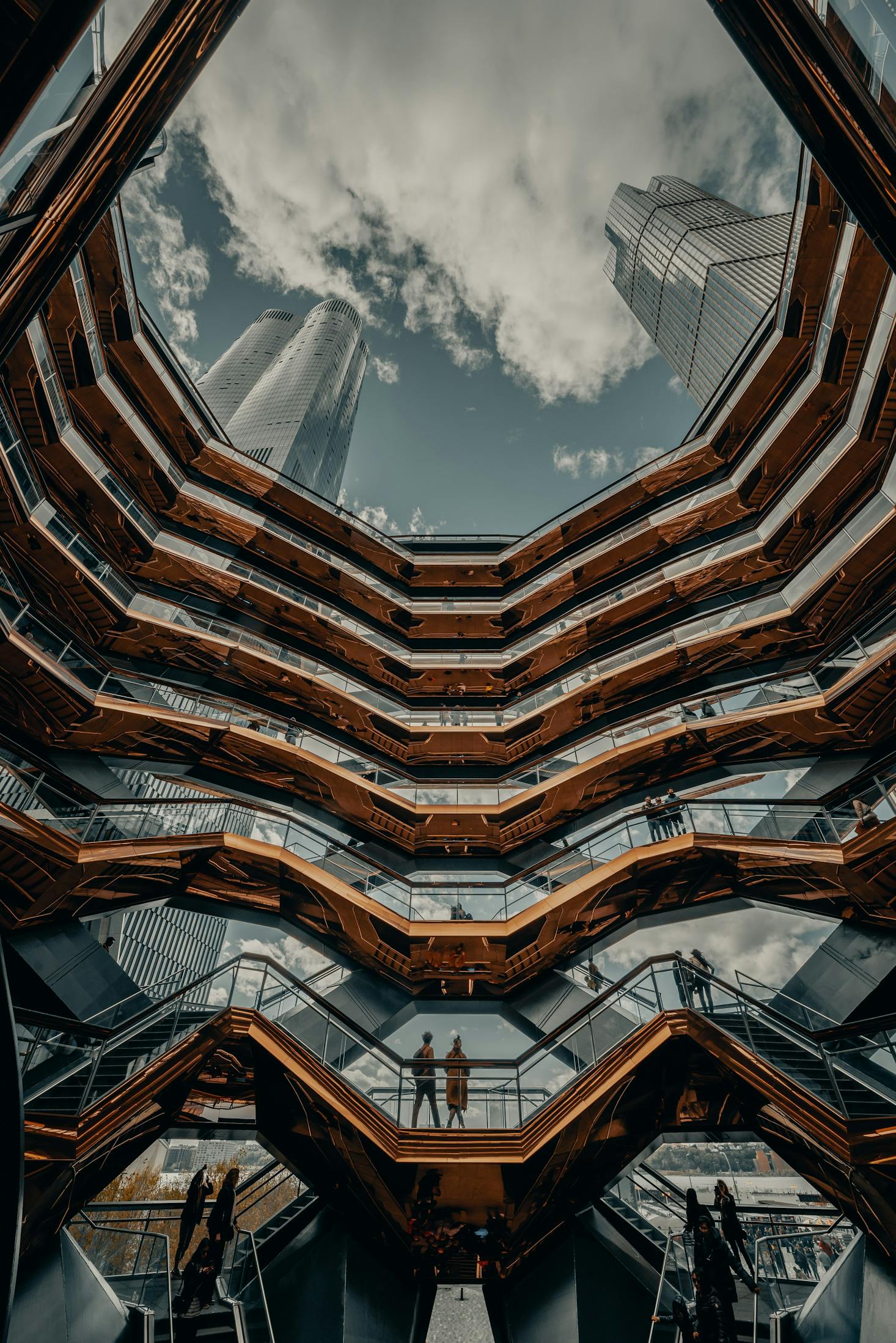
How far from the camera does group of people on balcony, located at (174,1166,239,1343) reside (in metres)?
6.87

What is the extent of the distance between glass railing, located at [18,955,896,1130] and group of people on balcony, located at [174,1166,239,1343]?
185 cm

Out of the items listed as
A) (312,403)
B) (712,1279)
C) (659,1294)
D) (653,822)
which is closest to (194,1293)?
(659,1294)

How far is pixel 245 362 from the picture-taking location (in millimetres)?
136750

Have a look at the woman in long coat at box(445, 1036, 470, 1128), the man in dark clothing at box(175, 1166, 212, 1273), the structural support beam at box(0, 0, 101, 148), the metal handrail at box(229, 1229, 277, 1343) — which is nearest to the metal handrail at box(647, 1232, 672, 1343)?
the woman in long coat at box(445, 1036, 470, 1128)

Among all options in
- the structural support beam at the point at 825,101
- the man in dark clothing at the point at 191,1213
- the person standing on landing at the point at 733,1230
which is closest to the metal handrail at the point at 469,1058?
the man in dark clothing at the point at 191,1213

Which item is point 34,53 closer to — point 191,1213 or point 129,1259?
point 191,1213

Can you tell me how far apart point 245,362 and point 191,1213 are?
15533 cm

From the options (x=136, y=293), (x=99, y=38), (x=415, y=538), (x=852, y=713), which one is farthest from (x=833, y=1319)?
(x=415, y=538)

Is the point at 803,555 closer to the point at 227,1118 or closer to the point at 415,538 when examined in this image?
the point at 227,1118

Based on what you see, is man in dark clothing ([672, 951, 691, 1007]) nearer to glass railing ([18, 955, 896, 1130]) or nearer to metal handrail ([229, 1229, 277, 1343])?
glass railing ([18, 955, 896, 1130])

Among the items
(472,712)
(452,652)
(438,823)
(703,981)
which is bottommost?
(703,981)

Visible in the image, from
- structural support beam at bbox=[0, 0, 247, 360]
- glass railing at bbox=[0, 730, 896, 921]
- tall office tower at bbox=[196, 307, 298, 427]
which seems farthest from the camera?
tall office tower at bbox=[196, 307, 298, 427]

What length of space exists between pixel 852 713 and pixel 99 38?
15766 millimetres

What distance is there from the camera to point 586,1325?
8.98 meters
